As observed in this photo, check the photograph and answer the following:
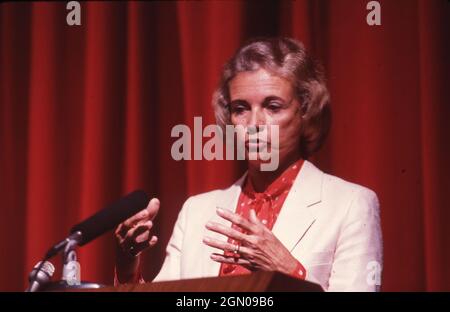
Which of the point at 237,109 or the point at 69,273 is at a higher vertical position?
the point at 237,109

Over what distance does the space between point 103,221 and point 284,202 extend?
57 centimetres

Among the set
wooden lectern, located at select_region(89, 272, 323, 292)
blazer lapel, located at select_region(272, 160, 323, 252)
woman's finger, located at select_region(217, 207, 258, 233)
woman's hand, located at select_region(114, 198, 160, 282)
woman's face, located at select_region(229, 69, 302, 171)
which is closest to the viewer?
wooden lectern, located at select_region(89, 272, 323, 292)

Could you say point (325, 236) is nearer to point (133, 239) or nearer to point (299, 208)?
point (299, 208)

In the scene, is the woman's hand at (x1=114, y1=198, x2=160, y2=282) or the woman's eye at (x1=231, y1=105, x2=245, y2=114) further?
the woman's eye at (x1=231, y1=105, x2=245, y2=114)

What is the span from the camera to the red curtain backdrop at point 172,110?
1.94 metres

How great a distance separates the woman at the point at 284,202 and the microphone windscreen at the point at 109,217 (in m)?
0.15

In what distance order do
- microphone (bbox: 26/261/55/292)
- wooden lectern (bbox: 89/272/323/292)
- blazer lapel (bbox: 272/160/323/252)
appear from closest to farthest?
wooden lectern (bbox: 89/272/323/292) < microphone (bbox: 26/261/55/292) < blazer lapel (bbox: 272/160/323/252)


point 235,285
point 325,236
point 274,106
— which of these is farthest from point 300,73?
point 235,285

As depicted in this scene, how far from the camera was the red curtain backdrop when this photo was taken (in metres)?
1.94

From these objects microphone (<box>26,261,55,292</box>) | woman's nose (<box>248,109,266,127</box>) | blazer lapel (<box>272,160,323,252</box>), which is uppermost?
woman's nose (<box>248,109,266,127</box>)

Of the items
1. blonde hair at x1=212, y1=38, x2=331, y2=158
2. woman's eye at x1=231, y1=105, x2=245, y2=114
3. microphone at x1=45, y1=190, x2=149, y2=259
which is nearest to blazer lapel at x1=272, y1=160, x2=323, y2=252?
blonde hair at x1=212, y1=38, x2=331, y2=158

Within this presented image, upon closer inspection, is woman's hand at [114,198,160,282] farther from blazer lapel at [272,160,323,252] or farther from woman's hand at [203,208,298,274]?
blazer lapel at [272,160,323,252]

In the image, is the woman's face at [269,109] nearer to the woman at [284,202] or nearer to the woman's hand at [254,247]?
the woman at [284,202]

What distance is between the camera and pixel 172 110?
2.35m
